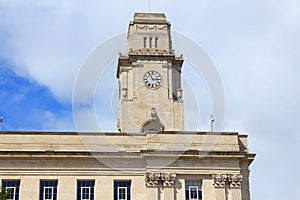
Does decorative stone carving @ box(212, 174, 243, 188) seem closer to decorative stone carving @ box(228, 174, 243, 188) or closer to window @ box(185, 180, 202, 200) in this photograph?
decorative stone carving @ box(228, 174, 243, 188)

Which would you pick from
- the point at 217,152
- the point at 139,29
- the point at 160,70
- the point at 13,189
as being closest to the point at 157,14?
the point at 139,29

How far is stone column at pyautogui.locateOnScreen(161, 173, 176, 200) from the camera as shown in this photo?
43.7m

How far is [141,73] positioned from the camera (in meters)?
55.1

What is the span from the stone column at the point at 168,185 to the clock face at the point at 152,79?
12.5m

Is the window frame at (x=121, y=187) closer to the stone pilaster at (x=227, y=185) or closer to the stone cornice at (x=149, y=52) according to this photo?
the stone pilaster at (x=227, y=185)

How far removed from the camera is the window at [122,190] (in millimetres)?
43969

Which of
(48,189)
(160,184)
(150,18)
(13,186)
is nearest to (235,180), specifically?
(160,184)

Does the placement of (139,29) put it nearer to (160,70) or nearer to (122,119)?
(160,70)

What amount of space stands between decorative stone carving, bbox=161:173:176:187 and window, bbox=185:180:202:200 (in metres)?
1.06

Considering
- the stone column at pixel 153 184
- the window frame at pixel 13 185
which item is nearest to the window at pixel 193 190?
the stone column at pixel 153 184

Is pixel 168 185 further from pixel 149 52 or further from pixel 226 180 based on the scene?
pixel 149 52

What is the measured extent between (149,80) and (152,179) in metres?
13.2

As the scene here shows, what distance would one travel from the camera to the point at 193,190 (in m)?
44.2

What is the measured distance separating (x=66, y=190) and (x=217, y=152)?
10.8m
